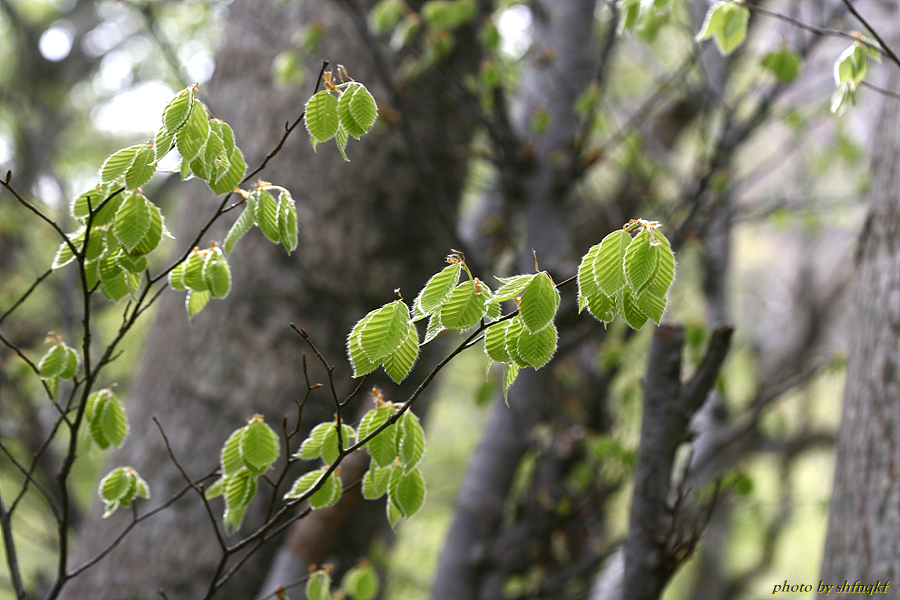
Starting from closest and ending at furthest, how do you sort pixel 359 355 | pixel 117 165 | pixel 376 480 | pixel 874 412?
pixel 359 355, pixel 117 165, pixel 376 480, pixel 874 412

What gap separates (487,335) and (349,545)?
221 cm

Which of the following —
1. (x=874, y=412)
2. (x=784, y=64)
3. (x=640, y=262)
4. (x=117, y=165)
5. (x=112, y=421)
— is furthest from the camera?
(x=784, y=64)

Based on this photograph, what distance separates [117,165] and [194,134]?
7.4 inches

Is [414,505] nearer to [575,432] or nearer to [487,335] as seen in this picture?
[487,335]

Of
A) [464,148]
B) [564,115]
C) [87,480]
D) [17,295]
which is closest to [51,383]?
[464,148]

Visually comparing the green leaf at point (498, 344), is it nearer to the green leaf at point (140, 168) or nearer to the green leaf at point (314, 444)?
the green leaf at point (314, 444)

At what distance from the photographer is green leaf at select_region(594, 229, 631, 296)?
86cm

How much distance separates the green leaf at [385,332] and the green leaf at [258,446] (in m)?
0.35

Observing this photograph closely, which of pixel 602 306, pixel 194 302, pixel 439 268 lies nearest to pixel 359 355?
pixel 602 306

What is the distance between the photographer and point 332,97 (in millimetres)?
1078

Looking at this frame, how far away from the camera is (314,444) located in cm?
120

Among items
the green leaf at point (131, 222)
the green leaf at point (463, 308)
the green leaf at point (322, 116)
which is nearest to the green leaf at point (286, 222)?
the green leaf at point (322, 116)

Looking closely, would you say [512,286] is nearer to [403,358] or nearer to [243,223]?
[403,358]

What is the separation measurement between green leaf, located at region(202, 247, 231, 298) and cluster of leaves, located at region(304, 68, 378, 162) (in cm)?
30
